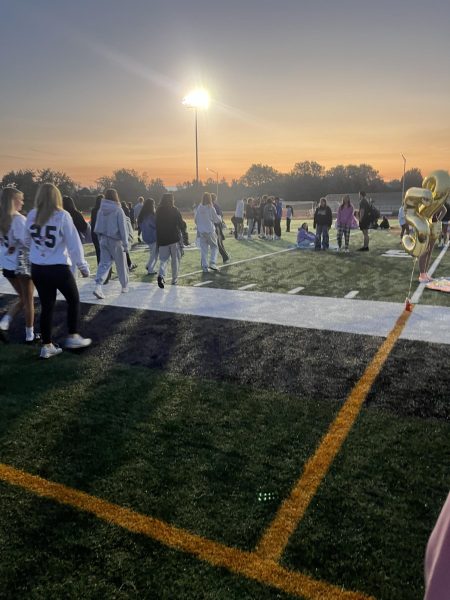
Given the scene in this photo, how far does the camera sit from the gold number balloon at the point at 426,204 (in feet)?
15.7

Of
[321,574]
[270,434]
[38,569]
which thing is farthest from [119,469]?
[321,574]

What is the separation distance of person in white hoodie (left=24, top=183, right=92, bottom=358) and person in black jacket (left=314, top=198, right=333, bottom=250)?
10.7 m

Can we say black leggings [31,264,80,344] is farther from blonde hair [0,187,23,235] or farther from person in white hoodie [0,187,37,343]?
blonde hair [0,187,23,235]

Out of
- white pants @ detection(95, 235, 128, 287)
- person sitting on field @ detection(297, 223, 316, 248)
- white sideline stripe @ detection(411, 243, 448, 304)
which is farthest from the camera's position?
person sitting on field @ detection(297, 223, 316, 248)

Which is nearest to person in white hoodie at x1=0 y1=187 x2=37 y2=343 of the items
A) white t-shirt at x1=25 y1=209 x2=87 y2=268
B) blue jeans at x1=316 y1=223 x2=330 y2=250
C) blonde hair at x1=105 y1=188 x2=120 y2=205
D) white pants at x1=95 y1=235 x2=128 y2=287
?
white t-shirt at x1=25 y1=209 x2=87 y2=268

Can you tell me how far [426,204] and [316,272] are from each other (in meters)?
5.35

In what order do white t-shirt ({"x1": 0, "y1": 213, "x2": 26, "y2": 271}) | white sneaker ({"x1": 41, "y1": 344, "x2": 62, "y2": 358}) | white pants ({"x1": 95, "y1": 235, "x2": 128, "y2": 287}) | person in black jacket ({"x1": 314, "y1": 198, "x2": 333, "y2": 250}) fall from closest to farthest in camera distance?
1. white sneaker ({"x1": 41, "y1": 344, "x2": 62, "y2": 358})
2. white t-shirt ({"x1": 0, "y1": 213, "x2": 26, "y2": 271})
3. white pants ({"x1": 95, "y1": 235, "x2": 128, "y2": 287})
4. person in black jacket ({"x1": 314, "y1": 198, "x2": 333, "y2": 250})

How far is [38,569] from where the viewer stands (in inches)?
85.2

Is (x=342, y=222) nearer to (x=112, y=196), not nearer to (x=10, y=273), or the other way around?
(x=112, y=196)

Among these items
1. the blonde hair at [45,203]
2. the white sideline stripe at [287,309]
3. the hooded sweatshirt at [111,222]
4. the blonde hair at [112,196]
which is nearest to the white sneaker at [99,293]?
the white sideline stripe at [287,309]

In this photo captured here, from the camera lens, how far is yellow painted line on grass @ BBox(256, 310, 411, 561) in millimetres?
2304

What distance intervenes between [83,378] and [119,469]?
5.59 ft

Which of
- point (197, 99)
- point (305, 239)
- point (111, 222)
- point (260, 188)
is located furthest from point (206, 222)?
point (260, 188)

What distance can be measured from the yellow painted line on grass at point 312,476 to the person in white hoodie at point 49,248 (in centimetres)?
323
